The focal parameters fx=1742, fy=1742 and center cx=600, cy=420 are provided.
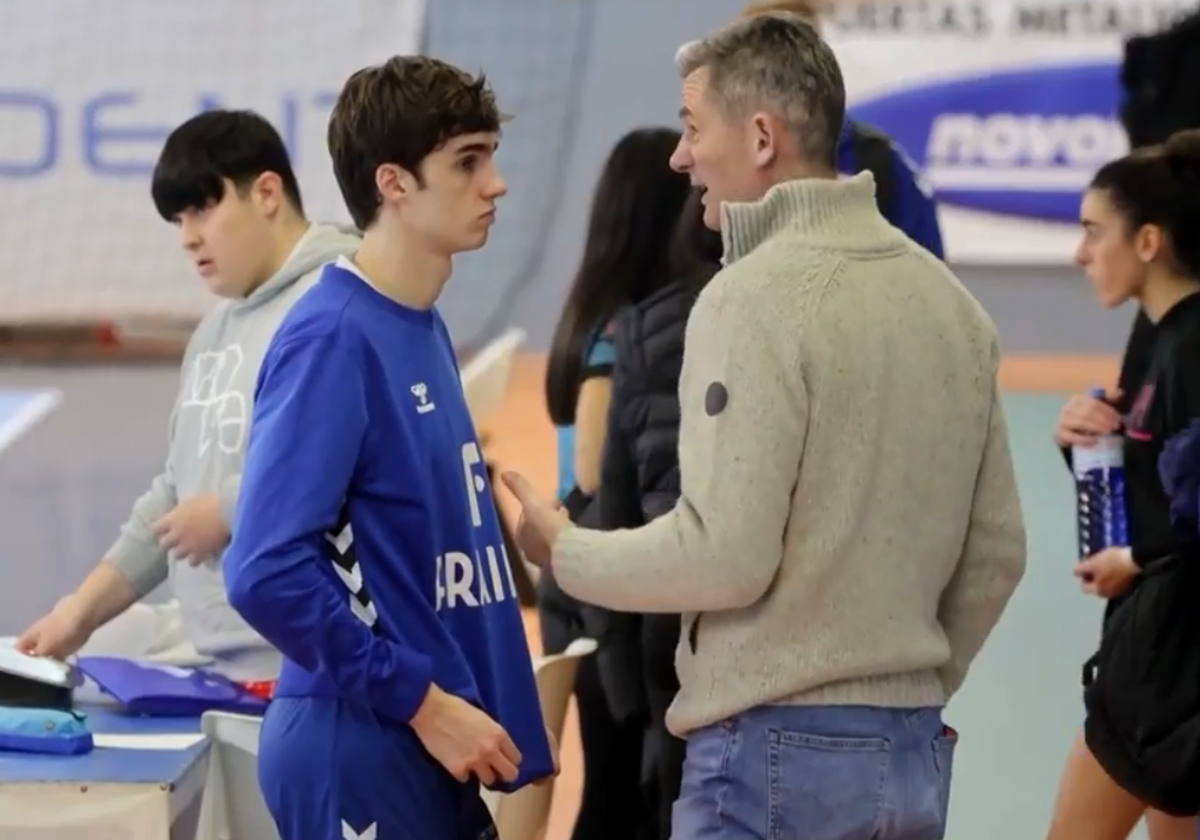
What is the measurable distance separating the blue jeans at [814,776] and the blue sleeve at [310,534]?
1.06 feet

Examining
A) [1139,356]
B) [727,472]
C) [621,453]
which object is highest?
[727,472]

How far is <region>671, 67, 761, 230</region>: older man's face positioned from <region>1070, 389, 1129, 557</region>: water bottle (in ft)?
3.78

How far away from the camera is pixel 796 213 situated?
176cm

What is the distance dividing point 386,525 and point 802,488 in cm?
43

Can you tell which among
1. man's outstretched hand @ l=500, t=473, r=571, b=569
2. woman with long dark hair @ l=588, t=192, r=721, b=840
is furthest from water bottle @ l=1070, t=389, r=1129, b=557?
man's outstretched hand @ l=500, t=473, r=571, b=569

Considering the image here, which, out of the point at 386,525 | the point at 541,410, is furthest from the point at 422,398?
the point at 541,410

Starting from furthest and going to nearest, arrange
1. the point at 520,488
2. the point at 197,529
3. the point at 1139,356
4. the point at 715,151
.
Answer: the point at 1139,356 < the point at 197,529 < the point at 520,488 < the point at 715,151

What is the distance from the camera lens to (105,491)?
6.37m

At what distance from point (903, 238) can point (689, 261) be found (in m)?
0.84

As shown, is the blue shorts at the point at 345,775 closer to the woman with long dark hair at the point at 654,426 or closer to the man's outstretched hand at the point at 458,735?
the man's outstretched hand at the point at 458,735

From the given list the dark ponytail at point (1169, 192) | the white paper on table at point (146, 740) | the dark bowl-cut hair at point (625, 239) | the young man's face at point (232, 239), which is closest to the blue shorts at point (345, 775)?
the white paper on table at point (146, 740)

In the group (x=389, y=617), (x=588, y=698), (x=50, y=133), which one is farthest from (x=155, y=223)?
(x=389, y=617)

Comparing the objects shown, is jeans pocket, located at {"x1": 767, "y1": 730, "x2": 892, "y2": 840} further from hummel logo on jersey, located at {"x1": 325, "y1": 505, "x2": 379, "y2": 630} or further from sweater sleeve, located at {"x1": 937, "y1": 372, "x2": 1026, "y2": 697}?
hummel logo on jersey, located at {"x1": 325, "y1": 505, "x2": 379, "y2": 630}

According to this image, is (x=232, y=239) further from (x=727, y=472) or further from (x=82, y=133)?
(x=82, y=133)
